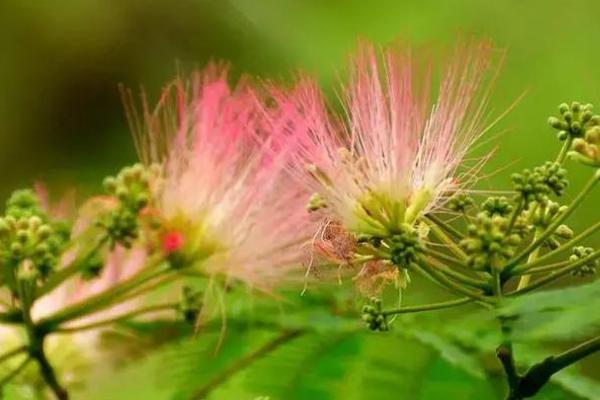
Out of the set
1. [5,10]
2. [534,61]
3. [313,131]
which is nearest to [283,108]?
[313,131]

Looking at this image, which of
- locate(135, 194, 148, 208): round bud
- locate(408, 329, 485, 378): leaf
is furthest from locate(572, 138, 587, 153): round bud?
locate(135, 194, 148, 208): round bud

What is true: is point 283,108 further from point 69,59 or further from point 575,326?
point 69,59

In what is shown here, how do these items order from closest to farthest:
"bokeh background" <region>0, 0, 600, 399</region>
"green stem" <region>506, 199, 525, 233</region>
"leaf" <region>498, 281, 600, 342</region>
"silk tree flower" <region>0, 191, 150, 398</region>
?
"leaf" <region>498, 281, 600, 342</region> < "green stem" <region>506, 199, 525, 233</region> < "silk tree flower" <region>0, 191, 150, 398</region> < "bokeh background" <region>0, 0, 600, 399</region>

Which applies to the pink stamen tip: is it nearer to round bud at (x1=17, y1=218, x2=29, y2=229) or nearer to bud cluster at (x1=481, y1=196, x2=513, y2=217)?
round bud at (x1=17, y1=218, x2=29, y2=229)

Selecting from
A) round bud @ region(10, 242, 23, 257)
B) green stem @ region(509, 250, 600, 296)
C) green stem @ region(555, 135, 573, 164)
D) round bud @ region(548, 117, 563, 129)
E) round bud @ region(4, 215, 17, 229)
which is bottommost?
green stem @ region(509, 250, 600, 296)

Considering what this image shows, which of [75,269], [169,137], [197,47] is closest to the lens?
[75,269]

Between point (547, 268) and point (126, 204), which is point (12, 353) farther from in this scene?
point (547, 268)

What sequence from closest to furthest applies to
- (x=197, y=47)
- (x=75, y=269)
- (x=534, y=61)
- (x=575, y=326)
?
1. (x=575, y=326)
2. (x=75, y=269)
3. (x=534, y=61)
4. (x=197, y=47)
